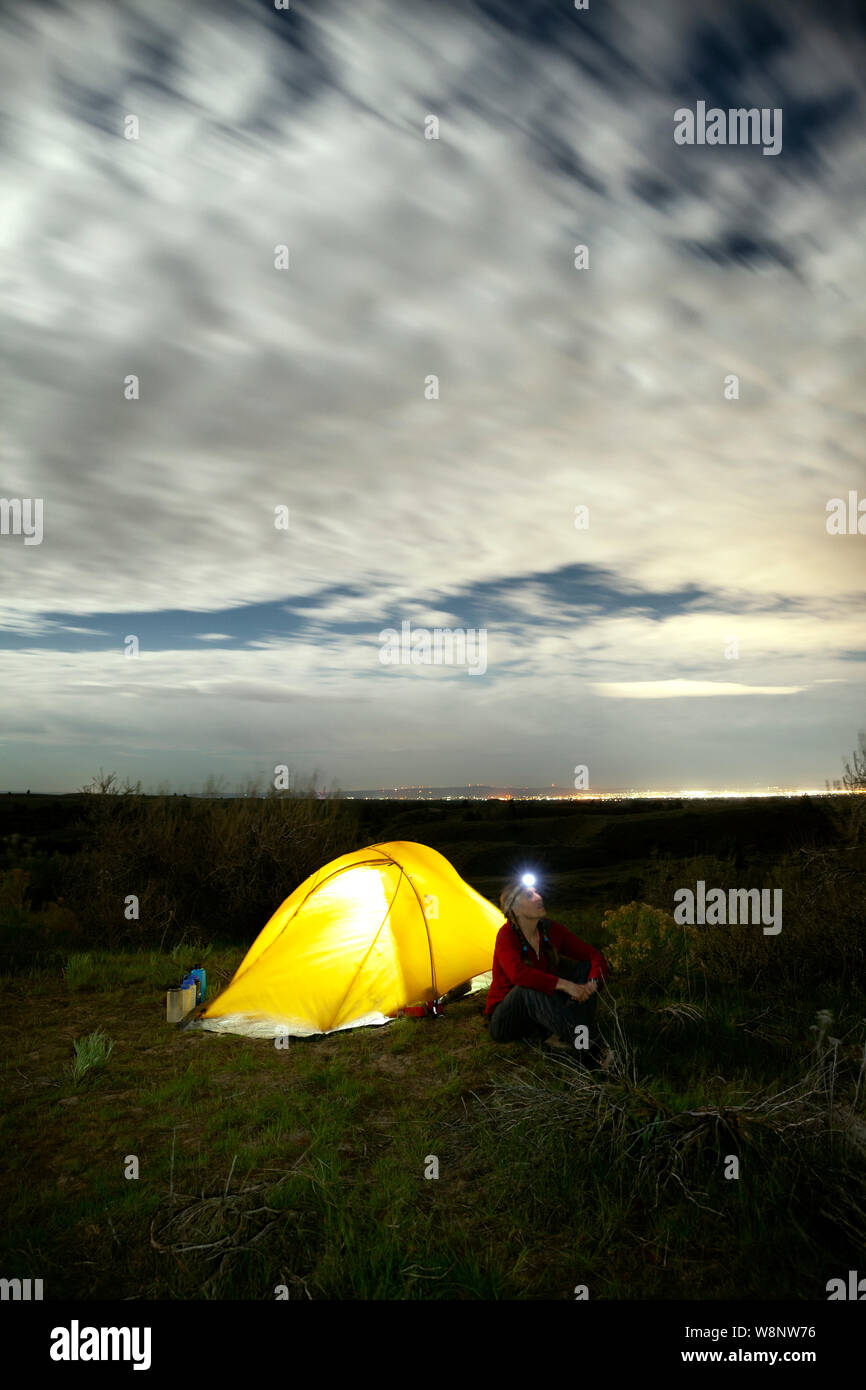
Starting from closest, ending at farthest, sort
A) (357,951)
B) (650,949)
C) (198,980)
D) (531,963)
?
(531,963) → (357,951) → (198,980) → (650,949)

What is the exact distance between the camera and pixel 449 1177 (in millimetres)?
4906

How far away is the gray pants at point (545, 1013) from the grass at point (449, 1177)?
199 mm

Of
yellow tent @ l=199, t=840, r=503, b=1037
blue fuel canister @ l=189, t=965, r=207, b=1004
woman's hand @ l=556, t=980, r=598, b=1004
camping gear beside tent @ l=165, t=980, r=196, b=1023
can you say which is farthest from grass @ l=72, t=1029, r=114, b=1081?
woman's hand @ l=556, t=980, r=598, b=1004

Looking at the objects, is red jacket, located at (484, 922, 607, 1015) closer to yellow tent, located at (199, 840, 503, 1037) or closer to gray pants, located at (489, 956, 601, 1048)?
gray pants, located at (489, 956, 601, 1048)

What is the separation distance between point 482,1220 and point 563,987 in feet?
7.85

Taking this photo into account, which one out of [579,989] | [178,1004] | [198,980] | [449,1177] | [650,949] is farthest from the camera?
[650,949]

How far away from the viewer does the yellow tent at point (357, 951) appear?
8328 mm

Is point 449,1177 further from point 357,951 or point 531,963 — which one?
point 357,951

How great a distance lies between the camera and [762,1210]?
4.23m

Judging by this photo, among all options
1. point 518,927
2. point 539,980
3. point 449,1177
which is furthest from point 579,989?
point 449,1177

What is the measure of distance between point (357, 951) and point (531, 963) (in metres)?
2.36

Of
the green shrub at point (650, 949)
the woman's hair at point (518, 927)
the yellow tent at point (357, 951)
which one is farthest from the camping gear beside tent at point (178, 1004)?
the green shrub at point (650, 949)
